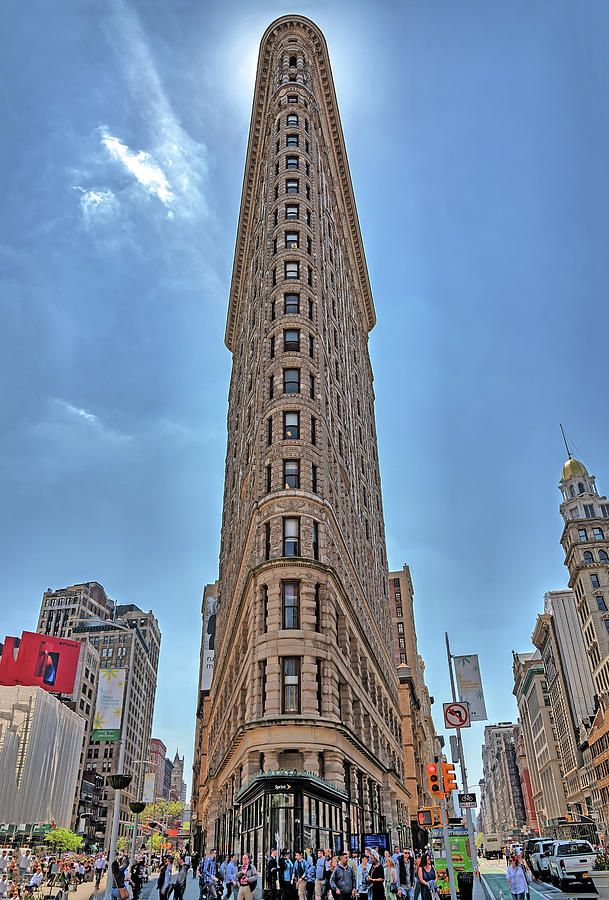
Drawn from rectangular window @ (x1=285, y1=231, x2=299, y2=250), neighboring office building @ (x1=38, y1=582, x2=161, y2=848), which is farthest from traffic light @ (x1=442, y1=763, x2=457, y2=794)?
neighboring office building @ (x1=38, y1=582, x2=161, y2=848)

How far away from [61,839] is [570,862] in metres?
69.9

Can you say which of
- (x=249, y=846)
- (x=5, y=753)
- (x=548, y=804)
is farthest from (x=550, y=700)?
(x=249, y=846)

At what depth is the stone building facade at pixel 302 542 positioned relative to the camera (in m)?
29.8

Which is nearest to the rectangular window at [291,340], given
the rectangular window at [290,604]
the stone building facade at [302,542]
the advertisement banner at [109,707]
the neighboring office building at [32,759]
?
the stone building facade at [302,542]

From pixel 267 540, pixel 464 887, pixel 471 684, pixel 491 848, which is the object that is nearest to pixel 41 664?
pixel 267 540

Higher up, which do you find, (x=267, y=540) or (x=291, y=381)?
(x=291, y=381)

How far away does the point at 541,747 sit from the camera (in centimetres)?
16288

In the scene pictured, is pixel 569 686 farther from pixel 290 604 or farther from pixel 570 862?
pixel 290 604

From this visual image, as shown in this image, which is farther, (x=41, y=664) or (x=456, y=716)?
(x=41, y=664)

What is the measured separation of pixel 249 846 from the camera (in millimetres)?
30766

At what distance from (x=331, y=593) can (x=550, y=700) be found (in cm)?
14407

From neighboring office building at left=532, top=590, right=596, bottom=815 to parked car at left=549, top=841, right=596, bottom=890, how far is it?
9336 centimetres

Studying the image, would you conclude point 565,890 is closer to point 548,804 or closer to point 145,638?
point 548,804

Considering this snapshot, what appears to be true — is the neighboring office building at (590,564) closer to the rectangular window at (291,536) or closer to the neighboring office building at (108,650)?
the rectangular window at (291,536)
